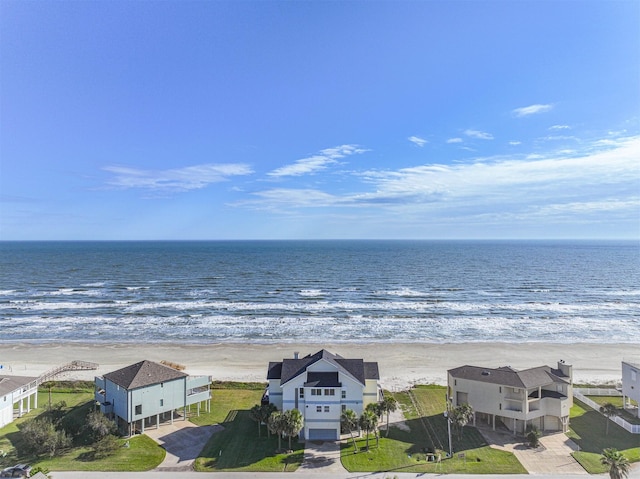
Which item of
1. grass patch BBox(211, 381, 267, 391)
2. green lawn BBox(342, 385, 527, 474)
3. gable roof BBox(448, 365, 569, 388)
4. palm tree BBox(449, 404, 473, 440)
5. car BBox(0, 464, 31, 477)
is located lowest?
green lawn BBox(342, 385, 527, 474)

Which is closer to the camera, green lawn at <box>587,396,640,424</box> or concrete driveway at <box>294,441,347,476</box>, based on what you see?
concrete driveway at <box>294,441,347,476</box>

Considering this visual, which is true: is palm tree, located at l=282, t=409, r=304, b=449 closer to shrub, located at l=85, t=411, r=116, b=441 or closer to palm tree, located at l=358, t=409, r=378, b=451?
palm tree, located at l=358, t=409, r=378, b=451

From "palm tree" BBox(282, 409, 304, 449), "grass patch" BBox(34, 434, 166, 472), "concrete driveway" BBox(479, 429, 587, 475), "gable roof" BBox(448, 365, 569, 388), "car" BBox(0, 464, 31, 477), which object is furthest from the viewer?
"gable roof" BBox(448, 365, 569, 388)

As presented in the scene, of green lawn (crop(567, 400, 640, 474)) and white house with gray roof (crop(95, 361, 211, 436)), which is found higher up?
white house with gray roof (crop(95, 361, 211, 436))

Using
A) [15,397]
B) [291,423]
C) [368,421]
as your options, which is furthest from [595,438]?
[15,397]

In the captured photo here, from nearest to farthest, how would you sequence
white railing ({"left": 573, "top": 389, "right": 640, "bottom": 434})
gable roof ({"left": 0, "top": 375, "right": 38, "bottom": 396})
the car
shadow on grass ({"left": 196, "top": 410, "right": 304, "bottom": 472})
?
1. the car
2. shadow on grass ({"left": 196, "top": 410, "right": 304, "bottom": 472})
3. white railing ({"left": 573, "top": 389, "right": 640, "bottom": 434})
4. gable roof ({"left": 0, "top": 375, "right": 38, "bottom": 396})

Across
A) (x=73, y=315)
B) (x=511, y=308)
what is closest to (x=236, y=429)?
(x=73, y=315)

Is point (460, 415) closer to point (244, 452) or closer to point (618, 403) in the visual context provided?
point (244, 452)

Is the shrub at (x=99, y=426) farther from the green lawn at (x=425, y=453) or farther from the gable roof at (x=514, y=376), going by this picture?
the gable roof at (x=514, y=376)

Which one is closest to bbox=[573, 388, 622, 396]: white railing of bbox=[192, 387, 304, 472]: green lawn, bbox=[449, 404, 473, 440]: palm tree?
bbox=[449, 404, 473, 440]: palm tree
